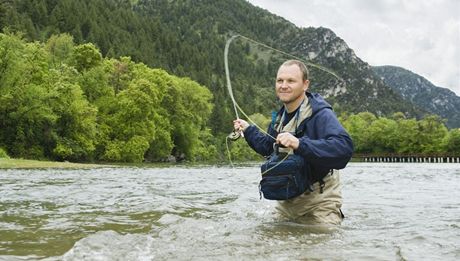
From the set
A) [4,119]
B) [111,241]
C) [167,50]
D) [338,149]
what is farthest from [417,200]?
[167,50]

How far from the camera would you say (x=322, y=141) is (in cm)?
666

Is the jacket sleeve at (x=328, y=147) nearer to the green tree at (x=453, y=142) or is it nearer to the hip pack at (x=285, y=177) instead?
the hip pack at (x=285, y=177)

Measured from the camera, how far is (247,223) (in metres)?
8.70

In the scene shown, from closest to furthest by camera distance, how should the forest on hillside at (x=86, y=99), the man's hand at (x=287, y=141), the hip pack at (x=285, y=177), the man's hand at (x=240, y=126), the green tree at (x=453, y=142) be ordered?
1. the man's hand at (x=287, y=141)
2. the hip pack at (x=285, y=177)
3. the man's hand at (x=240, y=126)
4. the forest on hillside at (x=86, y=99)
5. the green tree at (x=453, y=142)

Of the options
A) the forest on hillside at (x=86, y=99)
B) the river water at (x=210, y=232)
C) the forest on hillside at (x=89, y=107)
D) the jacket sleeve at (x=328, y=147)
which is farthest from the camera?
the forest on hillside at (x=86, y=99)

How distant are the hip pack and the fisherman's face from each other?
2.75 ft

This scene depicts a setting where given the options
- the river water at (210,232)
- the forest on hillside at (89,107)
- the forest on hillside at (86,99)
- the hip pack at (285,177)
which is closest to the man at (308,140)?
the hip pack at (285,177)

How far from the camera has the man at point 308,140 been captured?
6637 mm

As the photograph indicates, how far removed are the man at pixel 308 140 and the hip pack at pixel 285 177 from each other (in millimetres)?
130

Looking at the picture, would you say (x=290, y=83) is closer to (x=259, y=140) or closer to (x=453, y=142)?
(x=259, y=140)

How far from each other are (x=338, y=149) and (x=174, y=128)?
249ft

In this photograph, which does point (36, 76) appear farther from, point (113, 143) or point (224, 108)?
point (224, 108)

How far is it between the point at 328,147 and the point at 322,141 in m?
0.11

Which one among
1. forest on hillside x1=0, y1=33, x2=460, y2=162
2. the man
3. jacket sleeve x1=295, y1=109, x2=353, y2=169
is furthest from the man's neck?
forest on hillside x1=0, y1=33, x2=460, y2=162
